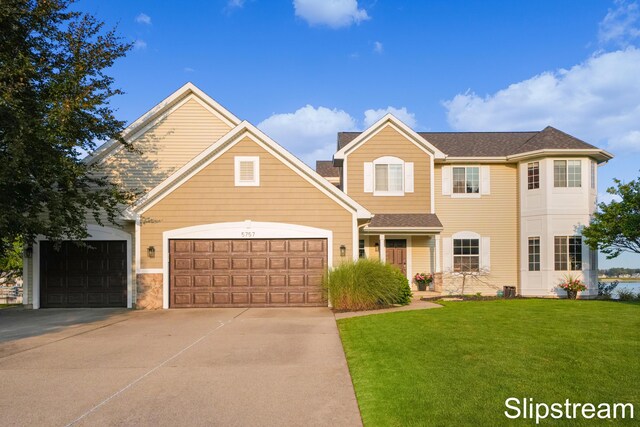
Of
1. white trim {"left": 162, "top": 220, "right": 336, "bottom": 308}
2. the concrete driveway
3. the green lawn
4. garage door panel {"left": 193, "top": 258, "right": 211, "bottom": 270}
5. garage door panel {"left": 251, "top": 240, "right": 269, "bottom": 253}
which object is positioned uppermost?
white trim {"left": 162, "top": 220, "right": 336, "bottom": 308}

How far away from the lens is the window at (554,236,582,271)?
1908 centimetres

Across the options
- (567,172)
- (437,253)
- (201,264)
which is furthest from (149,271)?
(567,172)

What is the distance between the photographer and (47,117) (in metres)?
12.5

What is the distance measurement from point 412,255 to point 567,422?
15.0 metres

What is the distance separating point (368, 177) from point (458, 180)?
13.2ft

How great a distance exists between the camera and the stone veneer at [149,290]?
1496cm

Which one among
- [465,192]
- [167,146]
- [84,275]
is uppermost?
[167,146]

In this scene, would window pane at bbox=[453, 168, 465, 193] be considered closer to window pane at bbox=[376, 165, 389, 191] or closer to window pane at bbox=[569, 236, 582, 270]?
window pane at bbox=[376, 165, 389, 191]

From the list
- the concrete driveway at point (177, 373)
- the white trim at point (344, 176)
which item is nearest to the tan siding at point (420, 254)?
the white trim at point (344, 176)

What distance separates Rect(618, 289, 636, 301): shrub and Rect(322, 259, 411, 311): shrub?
9.58 metres

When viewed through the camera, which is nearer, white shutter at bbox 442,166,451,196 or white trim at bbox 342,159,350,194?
white trim at bbox 342,159,350,194

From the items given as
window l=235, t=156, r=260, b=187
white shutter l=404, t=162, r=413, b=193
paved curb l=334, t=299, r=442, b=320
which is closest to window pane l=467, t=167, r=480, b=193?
white shutter l=404, t=162, r=413, b=193

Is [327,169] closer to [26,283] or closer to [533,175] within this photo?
[533,175]

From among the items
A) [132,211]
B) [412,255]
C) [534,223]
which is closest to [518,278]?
[534,223]
